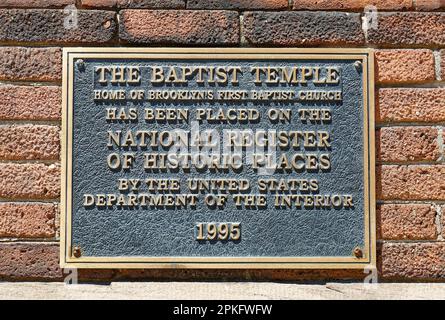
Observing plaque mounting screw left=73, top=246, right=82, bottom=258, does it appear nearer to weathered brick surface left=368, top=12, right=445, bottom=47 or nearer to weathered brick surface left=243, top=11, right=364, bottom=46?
weathered brick surface left=243, top=11, right=364, bottom=46

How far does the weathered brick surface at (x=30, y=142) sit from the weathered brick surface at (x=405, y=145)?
1.46 meters

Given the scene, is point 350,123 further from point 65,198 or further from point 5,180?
point 5,180

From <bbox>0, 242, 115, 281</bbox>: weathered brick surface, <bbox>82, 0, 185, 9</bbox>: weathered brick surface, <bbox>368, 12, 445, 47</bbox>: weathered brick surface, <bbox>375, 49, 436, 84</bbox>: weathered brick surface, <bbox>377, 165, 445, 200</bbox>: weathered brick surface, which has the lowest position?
<bbox>0, 242, 115, 281</bbox>: weathered brick surface

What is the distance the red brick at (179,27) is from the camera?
3148 mm

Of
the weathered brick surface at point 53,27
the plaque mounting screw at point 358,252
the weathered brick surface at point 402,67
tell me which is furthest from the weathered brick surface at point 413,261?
the weathered brick surface at point 53,27

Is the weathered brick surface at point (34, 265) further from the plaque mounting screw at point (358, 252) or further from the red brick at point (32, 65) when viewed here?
the plaque mounting screw at point (358, 252)

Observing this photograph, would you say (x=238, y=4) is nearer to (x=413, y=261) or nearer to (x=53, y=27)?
(x=53, y=27)

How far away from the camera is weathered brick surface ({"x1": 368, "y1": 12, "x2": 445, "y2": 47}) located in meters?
3.16

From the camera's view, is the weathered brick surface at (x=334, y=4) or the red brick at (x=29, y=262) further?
the weathered brick surface at (x=334, y=4)

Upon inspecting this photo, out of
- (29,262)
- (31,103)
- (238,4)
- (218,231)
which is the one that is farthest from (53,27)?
(218,231)

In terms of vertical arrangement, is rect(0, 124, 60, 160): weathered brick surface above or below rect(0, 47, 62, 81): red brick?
below

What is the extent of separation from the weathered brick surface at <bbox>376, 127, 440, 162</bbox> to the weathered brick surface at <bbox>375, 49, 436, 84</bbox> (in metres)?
0.23

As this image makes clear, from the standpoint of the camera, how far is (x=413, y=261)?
3.10m

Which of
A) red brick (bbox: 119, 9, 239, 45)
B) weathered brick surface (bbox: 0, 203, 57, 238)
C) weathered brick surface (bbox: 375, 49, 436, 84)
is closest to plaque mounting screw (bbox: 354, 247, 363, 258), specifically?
weathered brick surface (bbox: 375, 49, 436, 84)
